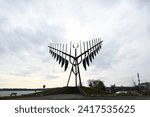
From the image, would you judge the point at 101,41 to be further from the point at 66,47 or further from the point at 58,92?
the point at 58,92

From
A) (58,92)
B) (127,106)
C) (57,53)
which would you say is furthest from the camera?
(57,53)

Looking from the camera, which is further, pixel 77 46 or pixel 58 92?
pixel 77 46

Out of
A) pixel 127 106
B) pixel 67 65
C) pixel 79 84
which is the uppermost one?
pixel 67 65

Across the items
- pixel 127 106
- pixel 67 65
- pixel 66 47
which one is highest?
pixel 66 47

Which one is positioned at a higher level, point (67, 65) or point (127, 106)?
point (67, 65)

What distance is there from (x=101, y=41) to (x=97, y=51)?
1688mm

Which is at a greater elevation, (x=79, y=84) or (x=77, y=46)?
(x=77, y=46)

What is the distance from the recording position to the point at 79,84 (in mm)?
30906

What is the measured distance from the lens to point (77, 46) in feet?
104

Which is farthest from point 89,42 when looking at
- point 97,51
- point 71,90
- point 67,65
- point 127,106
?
point 127,106

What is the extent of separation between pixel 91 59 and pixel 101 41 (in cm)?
334

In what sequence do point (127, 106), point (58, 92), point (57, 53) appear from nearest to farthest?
point (127, 106) < point (58, 92) < point (57, 53)

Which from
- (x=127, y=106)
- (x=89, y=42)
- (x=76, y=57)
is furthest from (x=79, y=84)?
(x=127, y=106)

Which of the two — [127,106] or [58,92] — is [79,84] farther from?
[127,106]
